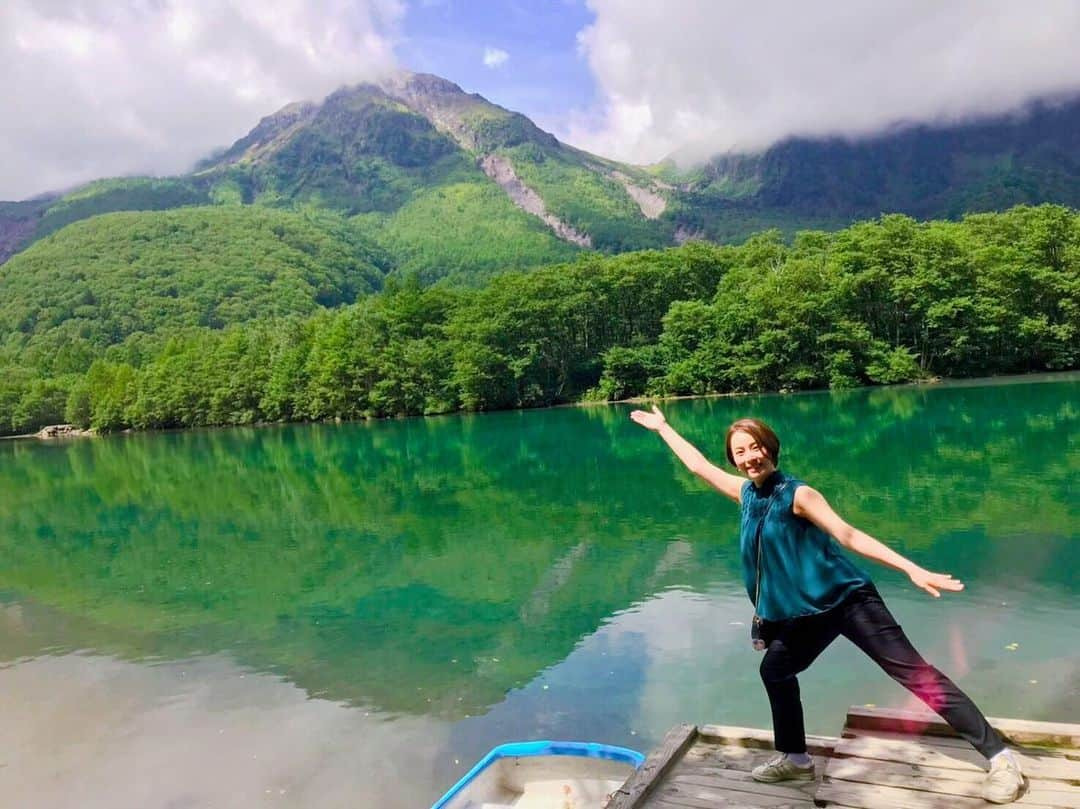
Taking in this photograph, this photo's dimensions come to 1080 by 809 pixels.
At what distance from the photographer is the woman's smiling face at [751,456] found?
4117mm

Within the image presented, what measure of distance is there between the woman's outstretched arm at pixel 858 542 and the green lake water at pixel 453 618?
14.1 feet

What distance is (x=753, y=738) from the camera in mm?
4750

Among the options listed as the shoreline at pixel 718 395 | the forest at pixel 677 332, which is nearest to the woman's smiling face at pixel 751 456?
the shoreline at pixel 718 395

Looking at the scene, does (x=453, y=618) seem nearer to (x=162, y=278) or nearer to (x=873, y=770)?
(x=873, y=770)

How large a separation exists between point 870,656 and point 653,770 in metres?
1.26

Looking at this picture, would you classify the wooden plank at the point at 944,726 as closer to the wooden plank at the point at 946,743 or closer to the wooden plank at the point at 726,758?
the wooden plank at the point at 946,743

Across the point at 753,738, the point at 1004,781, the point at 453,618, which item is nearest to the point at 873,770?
the point at 1004,781

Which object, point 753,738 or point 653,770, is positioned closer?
point 653,770

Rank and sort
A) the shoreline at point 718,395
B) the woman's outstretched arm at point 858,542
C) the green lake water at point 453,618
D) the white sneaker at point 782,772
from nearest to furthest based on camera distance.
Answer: the woman's outstretched arm at point 858,542, the white sneaker at point 782,772, the green lake water at point 453,618, the shoreline at point 718,395

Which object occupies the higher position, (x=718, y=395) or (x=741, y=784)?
(x=718, y=395)

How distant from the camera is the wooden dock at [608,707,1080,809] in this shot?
371 cm

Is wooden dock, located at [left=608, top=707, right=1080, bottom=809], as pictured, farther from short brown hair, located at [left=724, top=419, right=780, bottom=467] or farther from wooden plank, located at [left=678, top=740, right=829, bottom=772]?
short brown hair, located at [left=724, top=419, right=780, bottom=467]

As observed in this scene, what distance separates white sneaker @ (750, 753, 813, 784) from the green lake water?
11.4 ft

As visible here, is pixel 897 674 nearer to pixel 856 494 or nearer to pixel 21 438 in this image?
pixel 856 494
